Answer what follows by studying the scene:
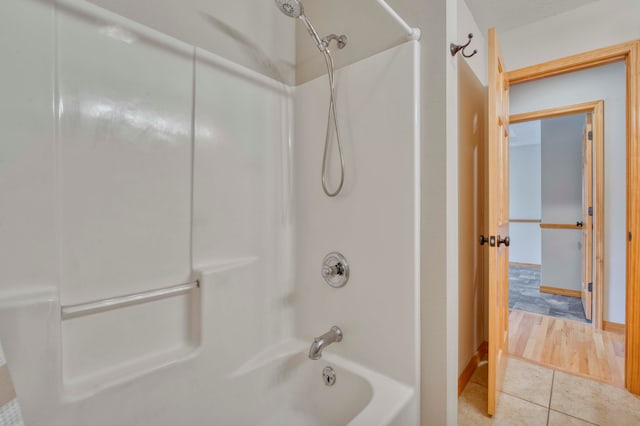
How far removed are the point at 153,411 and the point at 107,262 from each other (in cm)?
56

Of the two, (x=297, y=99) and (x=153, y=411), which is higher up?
(x=297, y=99)

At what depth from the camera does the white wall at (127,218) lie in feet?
2.62

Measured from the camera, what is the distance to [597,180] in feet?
8.39

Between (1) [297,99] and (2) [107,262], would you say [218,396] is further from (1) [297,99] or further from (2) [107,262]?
(1) [297,99]

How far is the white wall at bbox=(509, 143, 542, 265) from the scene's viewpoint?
5527 mm

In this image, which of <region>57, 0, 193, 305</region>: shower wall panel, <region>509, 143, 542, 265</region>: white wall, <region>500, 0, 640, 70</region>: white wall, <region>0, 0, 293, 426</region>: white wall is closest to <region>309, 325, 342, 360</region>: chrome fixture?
<region>0, 0, 293, 426</region>: white wall

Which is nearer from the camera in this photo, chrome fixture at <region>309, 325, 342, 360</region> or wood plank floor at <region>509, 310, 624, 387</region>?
Answer: chrome fixture at <region>309, 325, 342, 360</region>

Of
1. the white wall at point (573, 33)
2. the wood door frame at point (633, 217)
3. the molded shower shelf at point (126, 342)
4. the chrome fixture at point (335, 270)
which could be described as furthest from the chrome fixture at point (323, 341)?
the white wall at point (573, 33)

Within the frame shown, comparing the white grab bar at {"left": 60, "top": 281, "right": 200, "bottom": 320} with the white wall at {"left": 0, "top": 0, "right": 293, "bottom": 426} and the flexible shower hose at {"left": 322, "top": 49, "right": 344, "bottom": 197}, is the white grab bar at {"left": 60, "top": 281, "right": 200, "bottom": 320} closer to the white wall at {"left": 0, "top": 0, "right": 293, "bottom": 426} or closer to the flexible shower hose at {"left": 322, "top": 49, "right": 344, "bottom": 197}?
the white wall at {"left": 0, "top": 0, "right": 293, "bottom": 426}

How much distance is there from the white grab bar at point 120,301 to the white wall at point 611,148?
340 cm

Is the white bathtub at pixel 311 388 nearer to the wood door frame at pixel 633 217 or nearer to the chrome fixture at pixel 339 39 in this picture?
the chrome fixture at pixel 339 39

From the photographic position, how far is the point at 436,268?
1127 mm

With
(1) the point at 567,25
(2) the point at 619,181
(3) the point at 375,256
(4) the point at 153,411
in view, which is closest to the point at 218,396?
(4) the point at 153,411

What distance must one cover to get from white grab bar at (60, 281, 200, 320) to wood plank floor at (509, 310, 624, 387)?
102 inches
